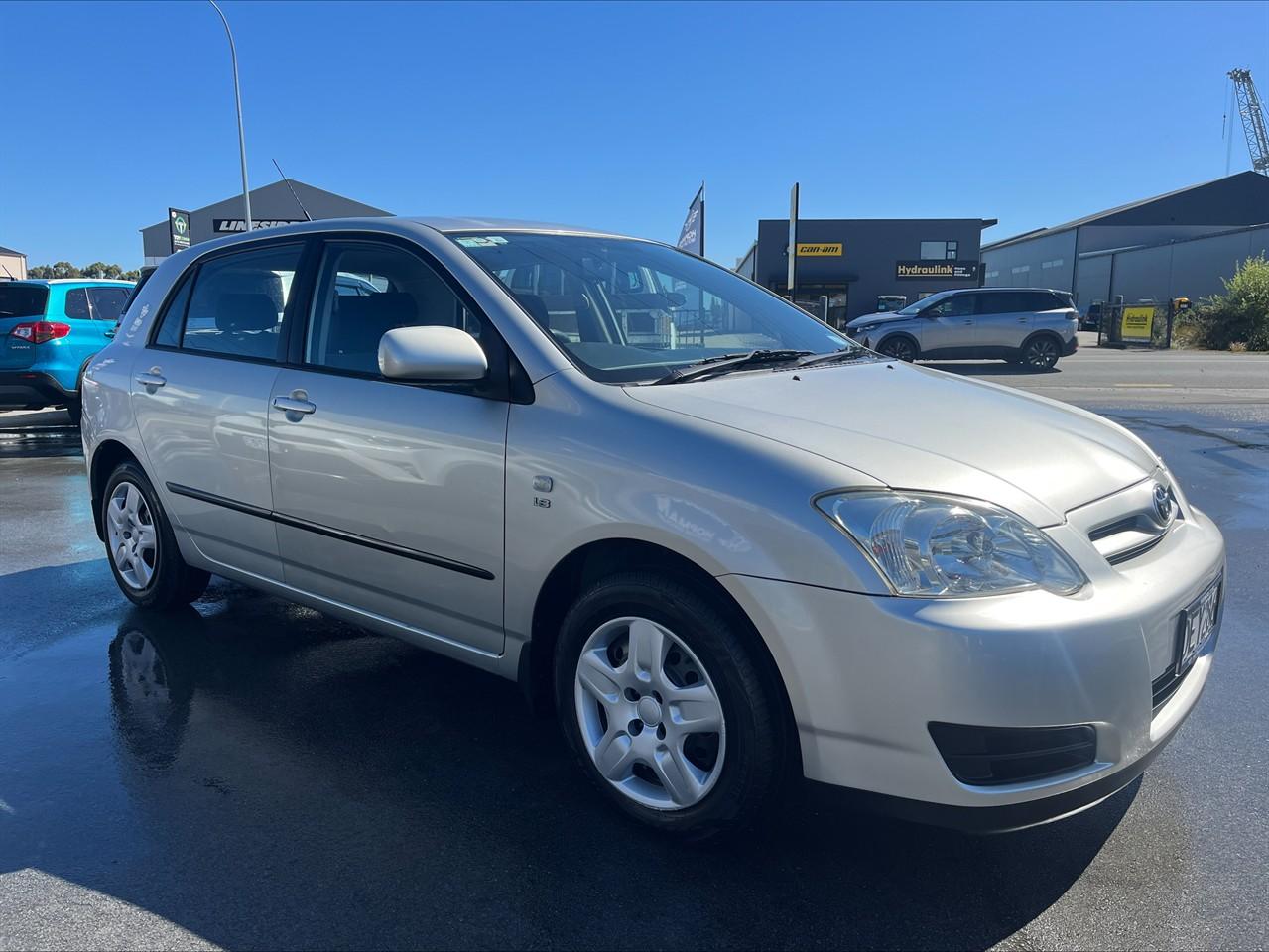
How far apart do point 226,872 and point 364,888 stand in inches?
15.0

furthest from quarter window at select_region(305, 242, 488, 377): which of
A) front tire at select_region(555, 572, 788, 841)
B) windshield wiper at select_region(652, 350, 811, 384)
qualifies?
front tire at select_region(555, 572, 788, 841)

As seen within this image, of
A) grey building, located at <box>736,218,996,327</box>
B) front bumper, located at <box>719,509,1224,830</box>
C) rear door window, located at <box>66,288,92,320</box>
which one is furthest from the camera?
grey building, located at <box>736,218,996,327</box>

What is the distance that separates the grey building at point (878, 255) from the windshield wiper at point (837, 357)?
46224mm

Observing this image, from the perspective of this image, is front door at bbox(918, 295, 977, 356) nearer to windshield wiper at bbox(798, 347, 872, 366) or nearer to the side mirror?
windshield wiper at bbox(798, 347, 872, 366)

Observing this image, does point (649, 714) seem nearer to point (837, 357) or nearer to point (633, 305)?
point (633, 305)

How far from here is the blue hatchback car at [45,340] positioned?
33.4ft

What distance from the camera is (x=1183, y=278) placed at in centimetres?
4819

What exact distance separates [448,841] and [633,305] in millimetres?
1839

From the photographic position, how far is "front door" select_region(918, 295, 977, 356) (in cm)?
2039

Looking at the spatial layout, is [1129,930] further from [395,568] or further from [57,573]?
[57,573]

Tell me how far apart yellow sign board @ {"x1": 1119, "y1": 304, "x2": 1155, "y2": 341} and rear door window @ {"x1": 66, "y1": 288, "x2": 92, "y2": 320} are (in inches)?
1176

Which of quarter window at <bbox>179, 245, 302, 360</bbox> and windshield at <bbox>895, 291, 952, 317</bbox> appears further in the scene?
windshield at <bbox>895, 291, 952, 317</bbox>

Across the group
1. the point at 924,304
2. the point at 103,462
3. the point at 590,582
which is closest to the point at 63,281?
the point at 103,462

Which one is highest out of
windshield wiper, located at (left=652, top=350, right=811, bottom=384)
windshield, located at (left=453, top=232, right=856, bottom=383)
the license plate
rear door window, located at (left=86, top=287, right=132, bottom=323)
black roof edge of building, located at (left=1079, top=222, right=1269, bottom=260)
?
black roof edge of building, located at (left=1079, top=222, right=1269, bottom=260)
